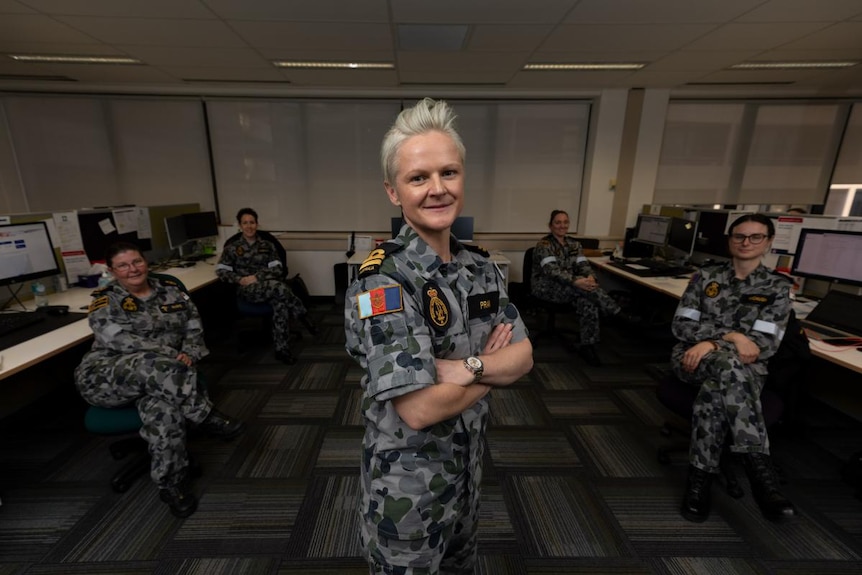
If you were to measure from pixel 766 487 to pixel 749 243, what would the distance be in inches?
41.8

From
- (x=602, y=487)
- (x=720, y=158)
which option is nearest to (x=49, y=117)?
(x=602, y=487)

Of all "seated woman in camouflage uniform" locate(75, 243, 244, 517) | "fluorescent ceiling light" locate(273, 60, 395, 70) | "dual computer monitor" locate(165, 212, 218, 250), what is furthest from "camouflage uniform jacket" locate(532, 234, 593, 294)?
"dual computer monitor" locate(165, 212, 218, 250)

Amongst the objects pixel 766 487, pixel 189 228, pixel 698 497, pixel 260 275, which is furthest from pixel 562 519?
pixel 189 228

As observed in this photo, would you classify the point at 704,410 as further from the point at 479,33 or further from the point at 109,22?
the point at 109,22

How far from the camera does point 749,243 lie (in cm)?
173

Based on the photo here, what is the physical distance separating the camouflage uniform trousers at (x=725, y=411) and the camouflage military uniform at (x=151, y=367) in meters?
2.23

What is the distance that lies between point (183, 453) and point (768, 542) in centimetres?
249

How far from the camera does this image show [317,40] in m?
2.85

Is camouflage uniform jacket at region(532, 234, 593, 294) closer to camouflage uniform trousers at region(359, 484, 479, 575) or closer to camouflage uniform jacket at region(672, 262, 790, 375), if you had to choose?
camouflage uniform jacket at region(672, 262, 790, 375)

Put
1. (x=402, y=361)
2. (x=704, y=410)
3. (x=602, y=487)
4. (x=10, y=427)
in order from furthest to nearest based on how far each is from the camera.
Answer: (x=10, y=427) → (x=602, y=487) → (x=704, y=410) → (x=402, y=361)

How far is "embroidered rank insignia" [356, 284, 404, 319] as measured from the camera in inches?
27.6

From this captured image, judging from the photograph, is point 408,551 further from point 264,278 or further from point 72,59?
point 72,59

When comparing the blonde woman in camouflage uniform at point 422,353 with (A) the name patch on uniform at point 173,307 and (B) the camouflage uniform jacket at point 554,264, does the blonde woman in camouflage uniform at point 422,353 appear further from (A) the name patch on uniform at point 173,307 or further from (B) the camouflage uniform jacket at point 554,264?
(B) the camouflage uniform jacket at point 554,264

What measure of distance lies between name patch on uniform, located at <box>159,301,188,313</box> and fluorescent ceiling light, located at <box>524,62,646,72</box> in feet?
11.0
